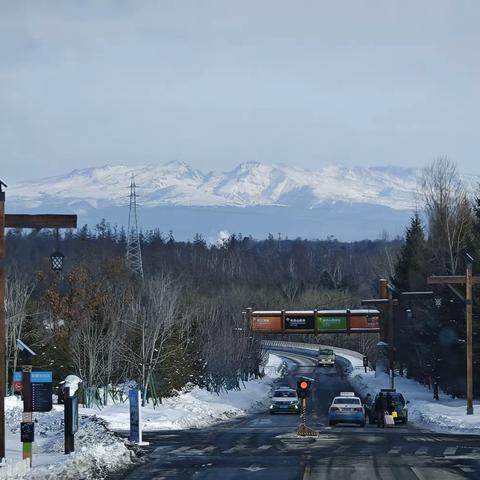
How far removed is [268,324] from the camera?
105 m

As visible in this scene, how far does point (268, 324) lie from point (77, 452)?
251ft

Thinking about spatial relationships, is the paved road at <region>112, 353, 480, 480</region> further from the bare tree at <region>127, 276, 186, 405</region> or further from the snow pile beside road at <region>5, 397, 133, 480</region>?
the bare tree at <region>127, 276, 186, 405</region>

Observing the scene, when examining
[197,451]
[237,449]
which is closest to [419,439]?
[237,449]

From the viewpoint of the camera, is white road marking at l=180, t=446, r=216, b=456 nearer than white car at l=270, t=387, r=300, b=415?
Yes

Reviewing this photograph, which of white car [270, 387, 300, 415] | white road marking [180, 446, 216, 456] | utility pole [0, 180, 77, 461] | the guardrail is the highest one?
utility pole [0, 180, 77, 461]

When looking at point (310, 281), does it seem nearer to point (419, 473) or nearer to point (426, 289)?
point (426, 289)

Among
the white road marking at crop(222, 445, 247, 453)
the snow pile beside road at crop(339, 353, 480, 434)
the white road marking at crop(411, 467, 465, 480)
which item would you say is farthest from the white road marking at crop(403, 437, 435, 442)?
the white road marking at crop(411, 467, 465, 480)

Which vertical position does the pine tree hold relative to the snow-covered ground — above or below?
above

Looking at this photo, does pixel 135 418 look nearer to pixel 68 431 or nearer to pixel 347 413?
pixel 68 431

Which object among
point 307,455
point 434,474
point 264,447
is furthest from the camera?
point 264,447

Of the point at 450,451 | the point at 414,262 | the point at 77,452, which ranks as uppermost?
the point at 414,262

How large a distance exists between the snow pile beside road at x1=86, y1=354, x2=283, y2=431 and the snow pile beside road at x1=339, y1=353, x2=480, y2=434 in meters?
9.92

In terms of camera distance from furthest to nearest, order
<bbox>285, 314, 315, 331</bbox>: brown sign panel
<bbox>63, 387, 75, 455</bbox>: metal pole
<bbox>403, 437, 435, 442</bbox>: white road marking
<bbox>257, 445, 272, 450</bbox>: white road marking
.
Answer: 1. <bbox>285, 314, 315, 331</bbox>: brown sign panel
2. <bbox>403, 437, 435, 442</bbox>: white road marking
3. <bbox>257, 445, 272, 450</bbox>: white road marking
4. <bbox>63, 387, 75, 455</bbox>: metal pole

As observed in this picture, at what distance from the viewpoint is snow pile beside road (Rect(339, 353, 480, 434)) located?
46.5m
